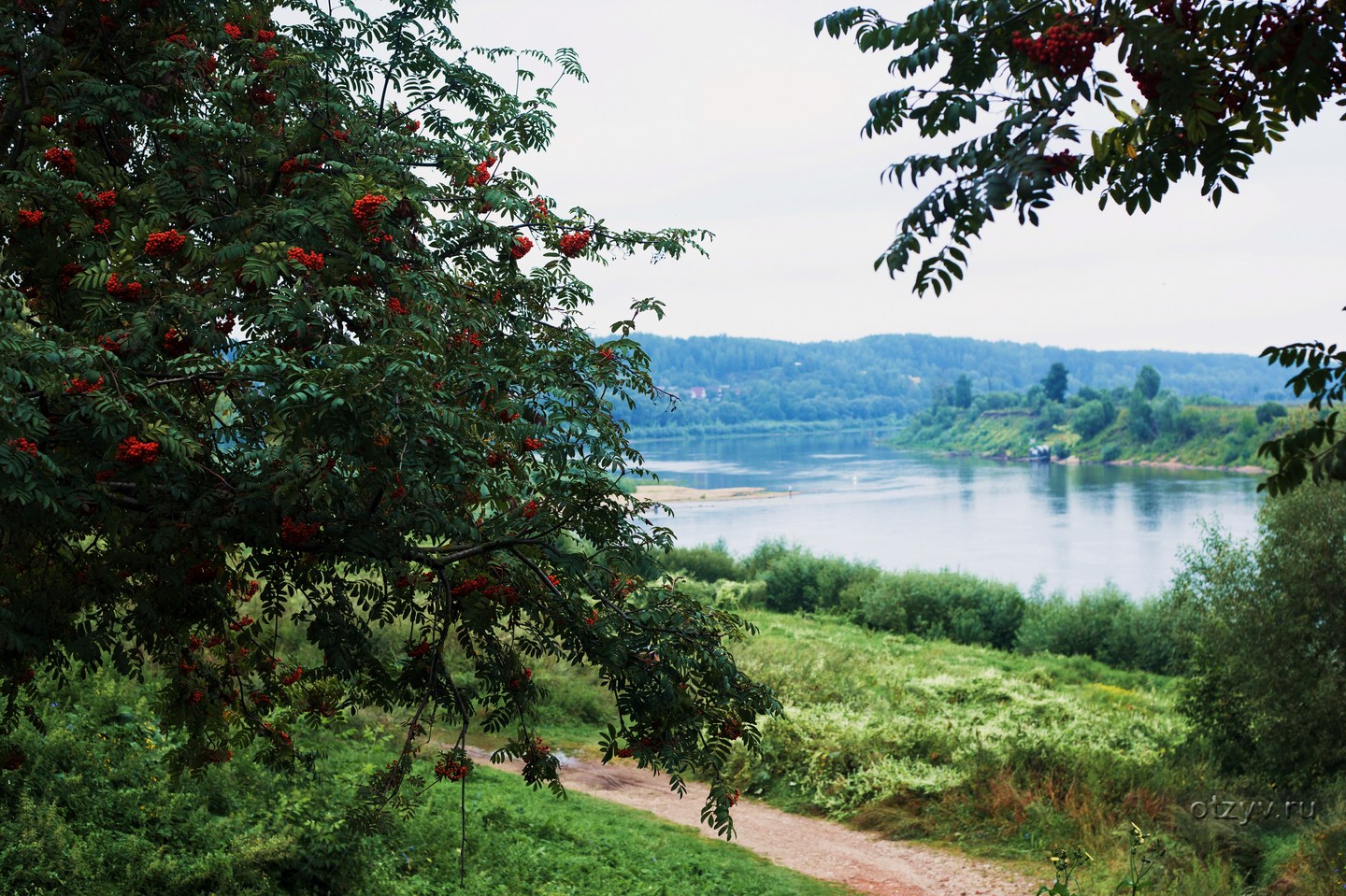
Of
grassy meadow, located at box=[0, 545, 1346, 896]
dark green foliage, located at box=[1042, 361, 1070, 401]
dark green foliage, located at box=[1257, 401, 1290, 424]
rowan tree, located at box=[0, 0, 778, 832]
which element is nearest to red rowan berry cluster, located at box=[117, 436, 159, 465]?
rowan tree, located at box=[0, 0, 778, 832]

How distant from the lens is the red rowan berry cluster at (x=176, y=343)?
434 cm

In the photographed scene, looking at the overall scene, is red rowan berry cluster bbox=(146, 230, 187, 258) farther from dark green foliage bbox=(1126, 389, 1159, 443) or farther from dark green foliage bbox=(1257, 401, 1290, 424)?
dark green foliage bbox=(1126, 389, 1159, 443)

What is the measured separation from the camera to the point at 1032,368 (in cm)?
13875

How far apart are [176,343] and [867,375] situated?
120723mm

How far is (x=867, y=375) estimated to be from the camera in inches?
4818

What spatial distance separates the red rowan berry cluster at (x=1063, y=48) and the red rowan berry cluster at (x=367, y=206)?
2.74 m

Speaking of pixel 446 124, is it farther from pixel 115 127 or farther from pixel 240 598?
pixel 240 598

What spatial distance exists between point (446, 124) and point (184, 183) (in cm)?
180

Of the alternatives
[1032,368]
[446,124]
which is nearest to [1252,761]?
[446,124]

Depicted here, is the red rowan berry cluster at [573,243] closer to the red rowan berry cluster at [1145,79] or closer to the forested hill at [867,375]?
the red rowan berry cluster at [1145,79]

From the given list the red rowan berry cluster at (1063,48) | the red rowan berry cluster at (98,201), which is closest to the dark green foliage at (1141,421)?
the red rowan berry cluster at (98,201)

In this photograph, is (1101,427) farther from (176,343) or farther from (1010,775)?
(176,343)

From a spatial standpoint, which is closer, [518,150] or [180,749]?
[180,749]

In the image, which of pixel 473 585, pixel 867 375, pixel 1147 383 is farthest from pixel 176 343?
pixel 867 375
